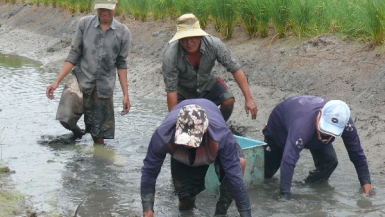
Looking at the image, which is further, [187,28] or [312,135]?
[187,28]

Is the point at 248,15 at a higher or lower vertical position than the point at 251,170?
higher

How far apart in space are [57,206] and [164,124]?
1379 mm

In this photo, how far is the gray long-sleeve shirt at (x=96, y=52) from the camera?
4.97m

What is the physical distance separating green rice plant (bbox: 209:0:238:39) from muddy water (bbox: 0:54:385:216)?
2.07m

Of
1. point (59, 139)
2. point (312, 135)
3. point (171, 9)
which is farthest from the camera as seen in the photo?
point (171, 9)

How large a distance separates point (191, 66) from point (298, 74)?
100 inches

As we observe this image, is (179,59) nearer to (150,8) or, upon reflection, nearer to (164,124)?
(164,124)

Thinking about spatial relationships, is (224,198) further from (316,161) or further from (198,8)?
(198,8)

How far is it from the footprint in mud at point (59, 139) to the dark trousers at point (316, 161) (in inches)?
91.9

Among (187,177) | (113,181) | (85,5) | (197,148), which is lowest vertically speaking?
(113,181)

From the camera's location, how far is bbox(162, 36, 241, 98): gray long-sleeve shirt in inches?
167

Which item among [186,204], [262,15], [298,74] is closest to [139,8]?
[262,15]

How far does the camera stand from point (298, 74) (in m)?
6.46

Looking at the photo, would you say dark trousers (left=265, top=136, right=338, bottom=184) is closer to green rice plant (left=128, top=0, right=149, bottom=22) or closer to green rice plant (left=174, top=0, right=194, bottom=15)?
green rice plant (left=174, top=0, right=194, bottom=15)
